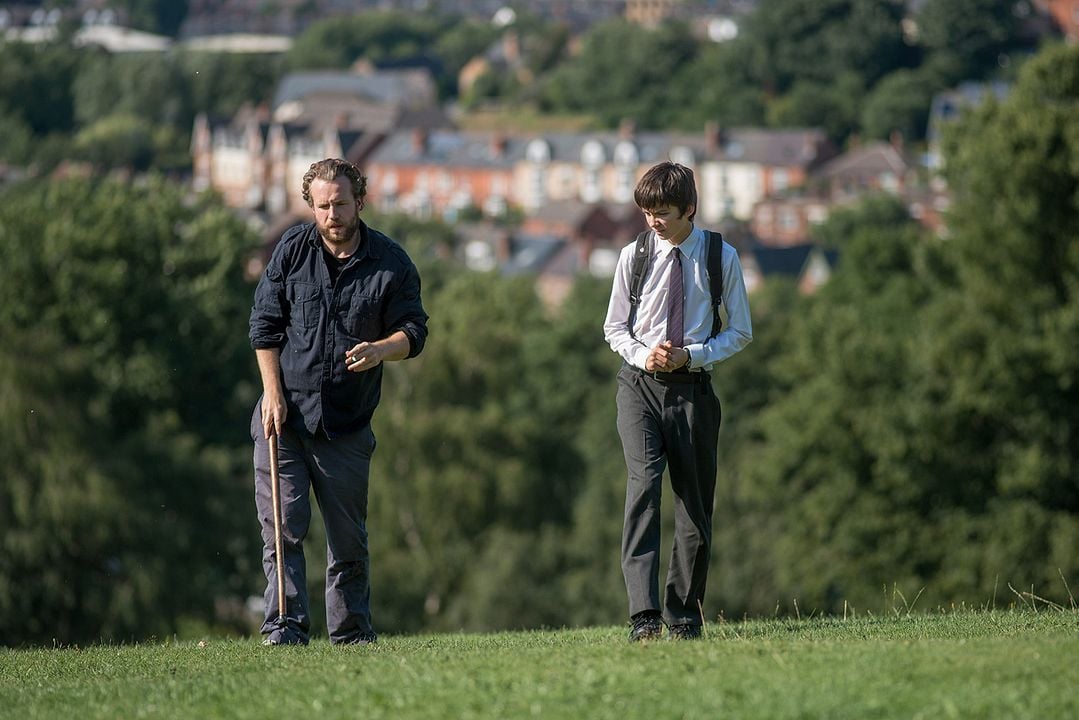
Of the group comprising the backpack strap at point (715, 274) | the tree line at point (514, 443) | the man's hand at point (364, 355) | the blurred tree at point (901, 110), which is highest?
the blurred tree at point (901, 110)

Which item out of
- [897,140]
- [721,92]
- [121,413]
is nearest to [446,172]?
[721,92]

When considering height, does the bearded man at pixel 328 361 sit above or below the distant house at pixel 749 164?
below

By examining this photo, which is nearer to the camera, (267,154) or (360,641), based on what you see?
(360,641)

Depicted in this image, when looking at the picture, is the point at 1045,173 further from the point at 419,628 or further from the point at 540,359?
the point at 540,359

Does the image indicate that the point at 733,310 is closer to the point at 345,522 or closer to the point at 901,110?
the point at 345,522

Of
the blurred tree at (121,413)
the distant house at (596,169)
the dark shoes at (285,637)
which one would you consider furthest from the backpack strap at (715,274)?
the distant house at (596,169)

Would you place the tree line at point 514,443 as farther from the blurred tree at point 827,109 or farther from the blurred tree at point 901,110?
the blurred tree at point 827,109

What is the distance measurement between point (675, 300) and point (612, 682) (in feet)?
8.09

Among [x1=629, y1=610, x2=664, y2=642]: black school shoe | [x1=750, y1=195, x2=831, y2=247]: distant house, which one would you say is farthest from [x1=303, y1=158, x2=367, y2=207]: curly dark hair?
[x1=750, y1=195, x2=831, y2=247]: distant house

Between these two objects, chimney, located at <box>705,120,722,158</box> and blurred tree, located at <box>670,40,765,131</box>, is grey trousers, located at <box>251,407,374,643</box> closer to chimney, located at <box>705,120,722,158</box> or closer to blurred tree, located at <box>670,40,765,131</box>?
chimney, located at <box>705,120,722,158</box>

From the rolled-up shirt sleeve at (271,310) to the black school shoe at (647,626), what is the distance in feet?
8.02

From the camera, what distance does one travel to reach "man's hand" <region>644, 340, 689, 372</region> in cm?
953

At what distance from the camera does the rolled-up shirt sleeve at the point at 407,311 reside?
1022cm

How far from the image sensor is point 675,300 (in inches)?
386
